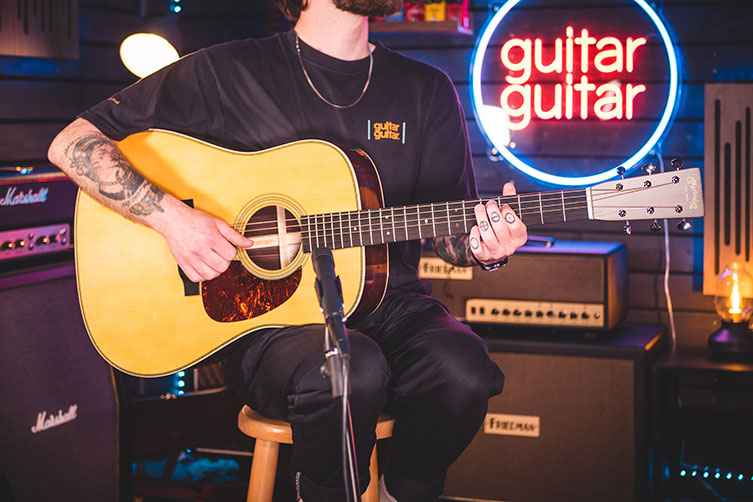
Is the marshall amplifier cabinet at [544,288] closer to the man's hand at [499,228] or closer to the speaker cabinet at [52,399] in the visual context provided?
the man's hand at [499,228]

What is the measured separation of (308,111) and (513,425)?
51.5 inches

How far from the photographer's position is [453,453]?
1845 mm

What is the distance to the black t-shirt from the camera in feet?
6.98

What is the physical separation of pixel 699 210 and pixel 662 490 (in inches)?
55.6

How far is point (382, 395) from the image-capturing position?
69.9 inches

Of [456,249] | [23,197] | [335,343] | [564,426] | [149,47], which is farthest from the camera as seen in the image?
[149,47]

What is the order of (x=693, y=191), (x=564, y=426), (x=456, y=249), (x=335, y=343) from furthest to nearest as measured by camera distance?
(x=564, y=426) → (x=456, y=249) → (x=693, y=191) → (x=335, y=343)

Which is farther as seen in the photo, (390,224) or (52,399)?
(52,399)

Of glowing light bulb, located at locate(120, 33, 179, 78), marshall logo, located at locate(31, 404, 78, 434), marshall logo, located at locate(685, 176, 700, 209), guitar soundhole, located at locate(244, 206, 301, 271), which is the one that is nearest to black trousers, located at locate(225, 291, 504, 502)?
guitar soundhole, located at locate(244, 206, 301, 271)

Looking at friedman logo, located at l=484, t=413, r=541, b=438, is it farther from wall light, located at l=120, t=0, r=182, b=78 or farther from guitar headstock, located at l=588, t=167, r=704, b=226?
wall light, located at l=120, t=0, r=182, b=78

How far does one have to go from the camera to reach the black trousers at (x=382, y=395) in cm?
174

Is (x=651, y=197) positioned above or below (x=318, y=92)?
below

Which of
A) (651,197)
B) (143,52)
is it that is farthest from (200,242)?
(143,52)

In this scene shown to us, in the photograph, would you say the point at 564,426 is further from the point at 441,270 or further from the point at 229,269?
the point at 229,269
